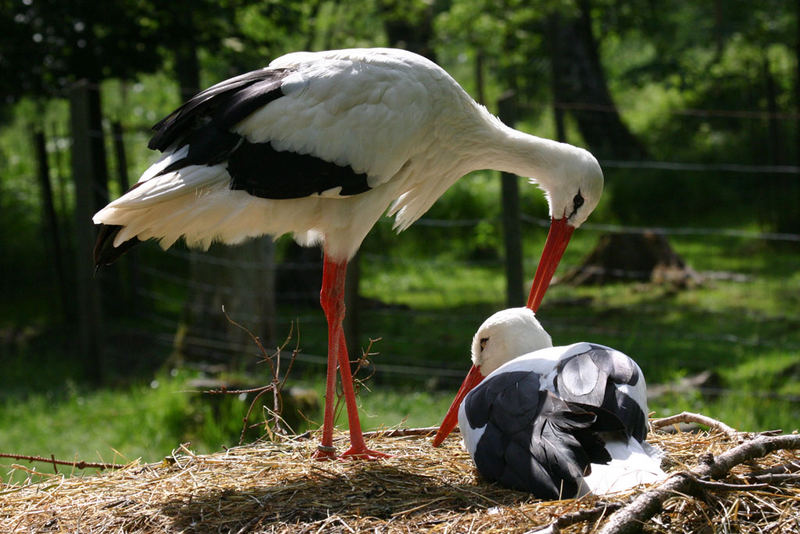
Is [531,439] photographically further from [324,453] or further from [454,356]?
[454,356]

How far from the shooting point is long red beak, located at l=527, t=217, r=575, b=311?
4699 millimetres

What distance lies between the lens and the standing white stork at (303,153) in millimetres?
3873

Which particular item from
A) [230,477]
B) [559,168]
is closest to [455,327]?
[559,168]

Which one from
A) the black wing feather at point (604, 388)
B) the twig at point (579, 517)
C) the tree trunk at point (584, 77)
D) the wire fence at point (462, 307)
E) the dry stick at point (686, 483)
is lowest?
the wire fence at point (462, 307)

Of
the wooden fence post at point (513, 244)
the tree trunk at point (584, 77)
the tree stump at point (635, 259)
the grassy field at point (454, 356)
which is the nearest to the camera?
Result: the grassy field at point (454, 356)

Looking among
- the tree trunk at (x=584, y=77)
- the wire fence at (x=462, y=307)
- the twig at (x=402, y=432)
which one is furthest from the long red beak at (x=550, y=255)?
the tree trunk at (x=584, y=77)

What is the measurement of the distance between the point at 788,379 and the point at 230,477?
489 cm

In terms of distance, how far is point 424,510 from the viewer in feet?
10.8

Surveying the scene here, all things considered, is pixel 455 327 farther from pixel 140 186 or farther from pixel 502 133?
pixel 140 186

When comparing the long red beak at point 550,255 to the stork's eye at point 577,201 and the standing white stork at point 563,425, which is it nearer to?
the stork's eye at point 577,201

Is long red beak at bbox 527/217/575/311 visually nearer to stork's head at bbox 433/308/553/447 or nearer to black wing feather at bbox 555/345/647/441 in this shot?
stork's head at bbox 433/308/553/447

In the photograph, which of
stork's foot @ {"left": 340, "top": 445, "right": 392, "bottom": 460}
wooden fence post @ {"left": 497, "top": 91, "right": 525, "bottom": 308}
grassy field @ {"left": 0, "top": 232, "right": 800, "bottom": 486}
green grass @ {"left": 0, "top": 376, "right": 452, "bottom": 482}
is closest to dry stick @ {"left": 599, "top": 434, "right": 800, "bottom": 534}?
A: stork's foot @ {"left": 340, "top": 445, "right": 392, "bottom": 460}

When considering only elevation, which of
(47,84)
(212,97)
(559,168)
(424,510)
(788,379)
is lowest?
(788,379)

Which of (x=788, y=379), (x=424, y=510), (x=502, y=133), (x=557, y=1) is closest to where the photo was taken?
(x=424, y=510)
